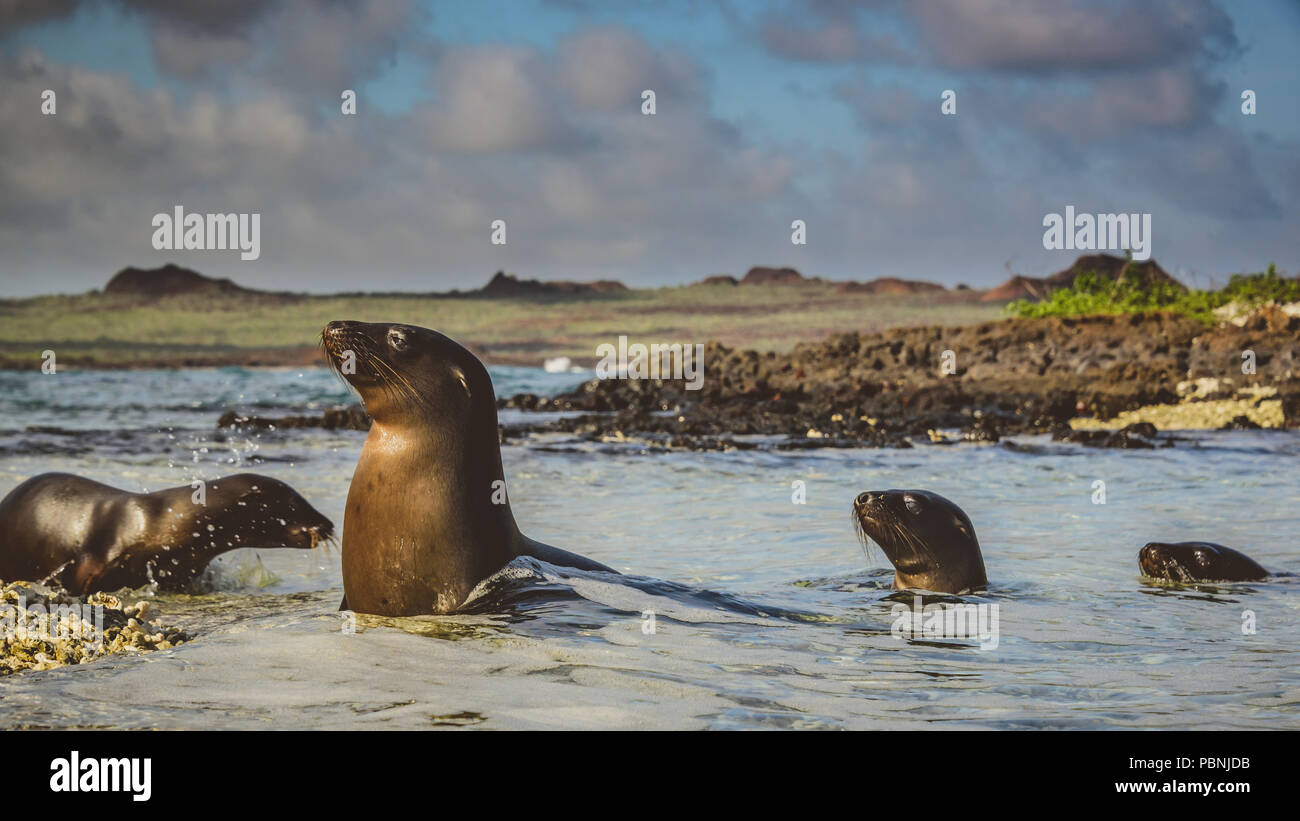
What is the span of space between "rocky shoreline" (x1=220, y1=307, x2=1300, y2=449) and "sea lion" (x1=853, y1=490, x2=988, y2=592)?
1277 cm

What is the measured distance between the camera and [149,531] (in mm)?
9383

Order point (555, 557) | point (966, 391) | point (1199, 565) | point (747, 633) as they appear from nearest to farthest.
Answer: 1. point (747, 633)
2. point (555, 557)
3. point (1199, 565)
4. point (966, 391)

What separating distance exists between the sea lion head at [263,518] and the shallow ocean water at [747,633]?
39 cm

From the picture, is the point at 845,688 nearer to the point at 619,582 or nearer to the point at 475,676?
the point at 475,676

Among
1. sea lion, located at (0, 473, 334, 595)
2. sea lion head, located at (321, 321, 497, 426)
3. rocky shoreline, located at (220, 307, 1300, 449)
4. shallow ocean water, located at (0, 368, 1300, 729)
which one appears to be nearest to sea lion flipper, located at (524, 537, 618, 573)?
shallow ocean water, located at (0, 368, 1300, 729)

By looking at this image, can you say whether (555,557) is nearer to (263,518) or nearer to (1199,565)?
(263,518)

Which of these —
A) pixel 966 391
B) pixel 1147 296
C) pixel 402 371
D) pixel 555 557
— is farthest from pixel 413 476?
pixel 1147 296

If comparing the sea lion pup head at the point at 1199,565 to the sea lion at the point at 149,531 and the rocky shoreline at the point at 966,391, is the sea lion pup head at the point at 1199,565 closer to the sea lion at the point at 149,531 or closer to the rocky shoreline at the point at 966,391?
the sea lion at the point at 149,531

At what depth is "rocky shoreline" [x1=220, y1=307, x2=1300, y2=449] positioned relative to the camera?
24359 mm

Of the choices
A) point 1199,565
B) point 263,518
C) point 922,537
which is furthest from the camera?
point 1199,565

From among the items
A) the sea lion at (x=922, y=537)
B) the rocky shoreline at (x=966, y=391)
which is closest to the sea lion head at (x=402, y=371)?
the sea lion at (x=922, y=537)

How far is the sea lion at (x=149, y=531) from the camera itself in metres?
9.32

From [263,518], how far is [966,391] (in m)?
22.7
